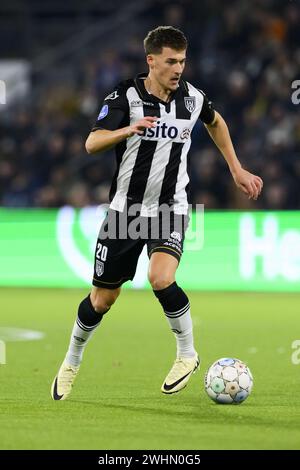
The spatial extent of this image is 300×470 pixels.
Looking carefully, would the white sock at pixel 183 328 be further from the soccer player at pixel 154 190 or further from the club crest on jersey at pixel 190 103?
the club crest on jersey at pixel 190 103

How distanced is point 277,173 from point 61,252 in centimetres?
353

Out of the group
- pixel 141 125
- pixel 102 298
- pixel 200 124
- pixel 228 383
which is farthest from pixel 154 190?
pixel 200 124

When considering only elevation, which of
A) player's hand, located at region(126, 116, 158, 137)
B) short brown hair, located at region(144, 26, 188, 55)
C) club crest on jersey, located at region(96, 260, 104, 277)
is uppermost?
short brown hair, located at region(144, 26, 188, 55)

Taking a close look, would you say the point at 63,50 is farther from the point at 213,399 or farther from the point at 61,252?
the point at 213,399

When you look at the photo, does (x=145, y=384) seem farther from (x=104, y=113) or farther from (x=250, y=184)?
(x=104, y=113)

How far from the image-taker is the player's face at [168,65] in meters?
6.91

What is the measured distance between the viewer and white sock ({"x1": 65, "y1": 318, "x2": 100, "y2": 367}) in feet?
23.5

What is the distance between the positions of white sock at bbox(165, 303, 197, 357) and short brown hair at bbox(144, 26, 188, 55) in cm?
162

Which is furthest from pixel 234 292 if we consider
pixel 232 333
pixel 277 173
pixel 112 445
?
pixel 112 445

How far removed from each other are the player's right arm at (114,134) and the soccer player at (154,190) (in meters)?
0.26

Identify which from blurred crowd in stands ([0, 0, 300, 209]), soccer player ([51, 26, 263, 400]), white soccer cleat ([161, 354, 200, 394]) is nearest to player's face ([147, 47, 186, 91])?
soccer player ([51, 26, 263, 400])

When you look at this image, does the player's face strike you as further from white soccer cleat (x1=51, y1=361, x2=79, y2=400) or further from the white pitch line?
the white pitch line

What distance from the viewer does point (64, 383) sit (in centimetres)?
711

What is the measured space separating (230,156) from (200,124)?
9844 millimetres
